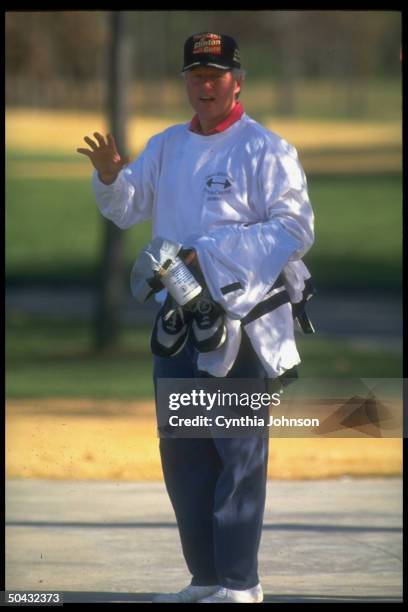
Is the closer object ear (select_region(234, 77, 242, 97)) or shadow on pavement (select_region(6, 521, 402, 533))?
ear (select_region(234, 77, 242, 97))

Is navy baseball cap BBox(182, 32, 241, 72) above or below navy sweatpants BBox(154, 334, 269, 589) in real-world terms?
above

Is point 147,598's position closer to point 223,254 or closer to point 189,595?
point 189,595

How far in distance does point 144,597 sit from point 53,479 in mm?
2471

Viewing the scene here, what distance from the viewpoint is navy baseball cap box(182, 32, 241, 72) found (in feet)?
15.0

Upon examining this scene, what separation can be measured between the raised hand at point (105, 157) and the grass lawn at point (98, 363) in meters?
7.65

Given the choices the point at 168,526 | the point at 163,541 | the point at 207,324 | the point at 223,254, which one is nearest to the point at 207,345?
the point at 207,324

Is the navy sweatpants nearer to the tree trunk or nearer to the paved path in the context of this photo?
the paved path

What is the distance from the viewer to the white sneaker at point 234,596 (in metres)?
4.63

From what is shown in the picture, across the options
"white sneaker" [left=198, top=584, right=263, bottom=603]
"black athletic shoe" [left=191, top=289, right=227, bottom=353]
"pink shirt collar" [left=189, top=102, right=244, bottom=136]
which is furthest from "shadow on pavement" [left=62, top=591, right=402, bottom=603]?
"pink shirt collar" [left=189, top=102, right=244, bottom=136]

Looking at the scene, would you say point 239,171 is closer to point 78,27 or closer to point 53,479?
point 53,479

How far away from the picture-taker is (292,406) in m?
4.83

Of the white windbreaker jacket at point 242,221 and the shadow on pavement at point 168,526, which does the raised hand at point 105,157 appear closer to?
the white windbreaker jacket at point 242,221

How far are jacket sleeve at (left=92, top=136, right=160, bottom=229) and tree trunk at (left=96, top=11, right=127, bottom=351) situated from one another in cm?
1060

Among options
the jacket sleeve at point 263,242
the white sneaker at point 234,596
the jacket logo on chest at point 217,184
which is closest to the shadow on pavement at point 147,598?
the white sneaker at point 234,596
